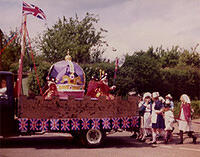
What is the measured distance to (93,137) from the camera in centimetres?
1026

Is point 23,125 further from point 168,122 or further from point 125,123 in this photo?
point 168,122

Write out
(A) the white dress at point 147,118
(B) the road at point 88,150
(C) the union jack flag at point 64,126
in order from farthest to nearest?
(A) the white dress at point 147,118
(C) the union jack flag at point 64,126
(B) the road at point 88,150

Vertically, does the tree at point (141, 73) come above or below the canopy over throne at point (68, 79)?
above

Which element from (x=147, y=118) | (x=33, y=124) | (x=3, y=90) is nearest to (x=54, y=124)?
(x=33, y=124)

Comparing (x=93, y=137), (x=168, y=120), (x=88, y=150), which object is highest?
(x=168, y=120)

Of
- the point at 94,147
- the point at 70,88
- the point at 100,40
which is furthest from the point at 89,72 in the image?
the point at 94,147

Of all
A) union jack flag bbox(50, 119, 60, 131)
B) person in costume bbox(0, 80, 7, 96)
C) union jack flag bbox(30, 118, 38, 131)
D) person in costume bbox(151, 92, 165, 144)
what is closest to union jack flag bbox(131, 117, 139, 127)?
person in costume bbox(151, 92, 165, 144)

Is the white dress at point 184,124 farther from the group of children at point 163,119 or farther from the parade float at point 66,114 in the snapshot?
the parade float at point 66,114

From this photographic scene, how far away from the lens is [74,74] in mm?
13180

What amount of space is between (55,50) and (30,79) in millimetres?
11374

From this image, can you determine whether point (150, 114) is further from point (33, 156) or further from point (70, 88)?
point (33, 156)

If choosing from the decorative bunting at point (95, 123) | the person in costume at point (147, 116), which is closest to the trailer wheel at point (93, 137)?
the decorative bunting at point (95, 123)

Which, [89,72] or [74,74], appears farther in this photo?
[89,72]

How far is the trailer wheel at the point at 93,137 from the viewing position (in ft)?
33.2
